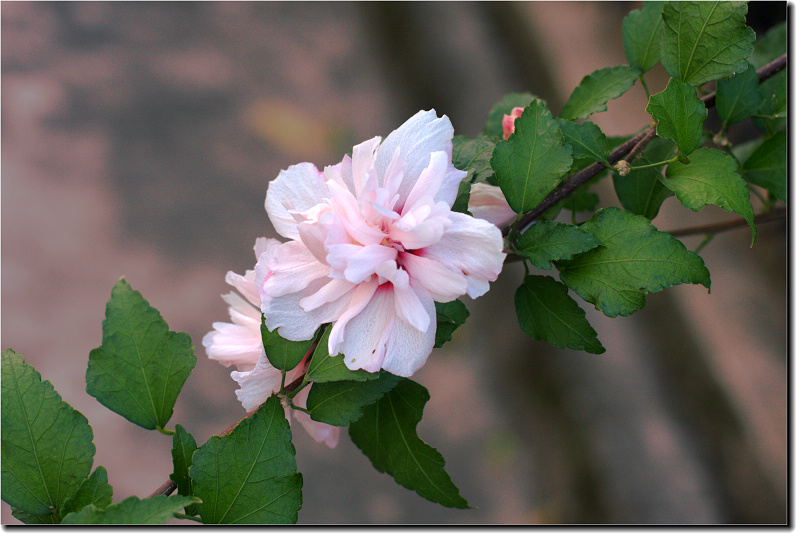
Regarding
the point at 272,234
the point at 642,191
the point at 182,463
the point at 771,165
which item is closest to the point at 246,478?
the point at 182,463

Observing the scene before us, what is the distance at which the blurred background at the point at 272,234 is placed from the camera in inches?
30.4

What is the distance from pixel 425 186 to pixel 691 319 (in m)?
0.69

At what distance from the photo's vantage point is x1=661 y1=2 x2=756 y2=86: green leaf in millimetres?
299

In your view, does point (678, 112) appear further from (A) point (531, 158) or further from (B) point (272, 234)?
(B) point (272, 234)

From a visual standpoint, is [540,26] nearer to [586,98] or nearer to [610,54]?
[610,54]

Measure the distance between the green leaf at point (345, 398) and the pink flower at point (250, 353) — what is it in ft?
0.07

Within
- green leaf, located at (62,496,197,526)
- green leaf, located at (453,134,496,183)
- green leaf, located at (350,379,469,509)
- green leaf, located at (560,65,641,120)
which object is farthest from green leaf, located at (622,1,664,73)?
green leaf, located at (62,496,197,526)

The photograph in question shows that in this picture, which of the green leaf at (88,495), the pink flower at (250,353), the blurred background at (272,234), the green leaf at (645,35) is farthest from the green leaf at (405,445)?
the blurred background at (272,234)

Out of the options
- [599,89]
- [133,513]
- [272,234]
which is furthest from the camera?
[272,234]

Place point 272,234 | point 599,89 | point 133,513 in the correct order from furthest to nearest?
point 272,234 < point 599,89 < point 133,513

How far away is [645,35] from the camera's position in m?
0.37

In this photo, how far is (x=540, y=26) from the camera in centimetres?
94

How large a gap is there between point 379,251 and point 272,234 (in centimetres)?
66

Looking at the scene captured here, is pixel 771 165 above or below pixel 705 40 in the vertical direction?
below
